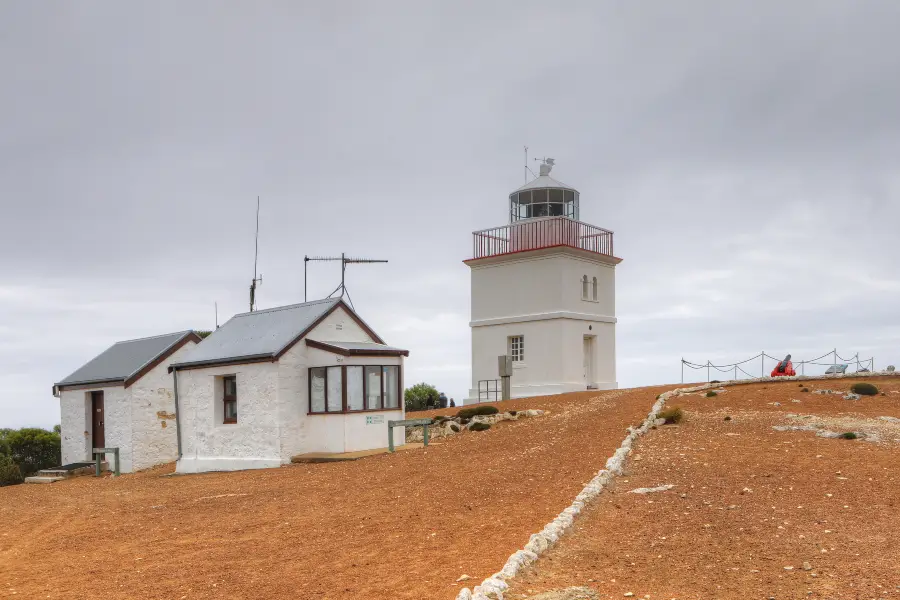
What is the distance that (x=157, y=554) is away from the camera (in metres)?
10.4

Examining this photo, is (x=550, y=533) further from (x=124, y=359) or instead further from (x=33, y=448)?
(x=33, y=448)

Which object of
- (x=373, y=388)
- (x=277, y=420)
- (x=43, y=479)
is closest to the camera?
(x=277, y=420)

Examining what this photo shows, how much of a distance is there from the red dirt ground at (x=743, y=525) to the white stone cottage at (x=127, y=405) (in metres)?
17.5

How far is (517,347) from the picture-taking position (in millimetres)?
34594

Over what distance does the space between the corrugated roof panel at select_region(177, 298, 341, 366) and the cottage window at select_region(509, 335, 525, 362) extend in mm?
13004

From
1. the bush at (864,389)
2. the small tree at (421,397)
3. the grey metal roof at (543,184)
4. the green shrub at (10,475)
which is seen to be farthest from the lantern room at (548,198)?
the green shrub at (10,475)

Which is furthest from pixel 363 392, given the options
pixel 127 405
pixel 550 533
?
pixel 550 533

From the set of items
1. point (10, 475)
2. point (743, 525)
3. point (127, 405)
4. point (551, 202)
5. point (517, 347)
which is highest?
point (551, 202)

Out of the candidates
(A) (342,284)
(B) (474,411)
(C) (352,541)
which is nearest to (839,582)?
(C) (352,541)

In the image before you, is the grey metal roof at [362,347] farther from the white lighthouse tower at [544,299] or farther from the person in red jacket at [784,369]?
the person in red jacket at [784,369]

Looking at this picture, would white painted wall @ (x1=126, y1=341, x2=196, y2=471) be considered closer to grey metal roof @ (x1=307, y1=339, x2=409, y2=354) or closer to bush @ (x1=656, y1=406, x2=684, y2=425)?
grey metal roof @ (x1=307, y1=339, x2=409, y2=354)

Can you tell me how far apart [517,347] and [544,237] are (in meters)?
5.01

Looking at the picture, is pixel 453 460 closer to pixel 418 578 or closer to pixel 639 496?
pixel 639 496

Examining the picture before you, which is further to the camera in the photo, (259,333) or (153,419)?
(153,419)
